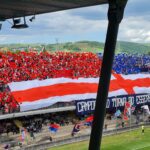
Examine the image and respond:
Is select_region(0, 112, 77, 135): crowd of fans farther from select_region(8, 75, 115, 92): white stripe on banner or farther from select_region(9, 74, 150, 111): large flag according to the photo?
select_region(8, 75, 115, 92): white stripe on banner

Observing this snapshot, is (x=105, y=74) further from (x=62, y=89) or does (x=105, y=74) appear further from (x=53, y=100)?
(x=62, y=89)

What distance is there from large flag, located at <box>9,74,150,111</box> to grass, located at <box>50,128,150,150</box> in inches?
167

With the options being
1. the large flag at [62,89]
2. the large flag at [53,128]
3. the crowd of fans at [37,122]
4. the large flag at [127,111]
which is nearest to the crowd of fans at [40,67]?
the large flag at [62,89]

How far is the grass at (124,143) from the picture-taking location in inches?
1086

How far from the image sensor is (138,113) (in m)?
38.3

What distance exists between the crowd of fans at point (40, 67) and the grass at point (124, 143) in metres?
5.47

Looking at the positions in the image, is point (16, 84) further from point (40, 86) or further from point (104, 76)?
point (104, 76)

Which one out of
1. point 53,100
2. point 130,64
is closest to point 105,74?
point 53,100

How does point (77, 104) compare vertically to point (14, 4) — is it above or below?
below

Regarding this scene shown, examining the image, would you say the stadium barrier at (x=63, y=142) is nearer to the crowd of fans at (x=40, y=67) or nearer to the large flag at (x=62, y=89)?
the large flag at (x=62, y=89)

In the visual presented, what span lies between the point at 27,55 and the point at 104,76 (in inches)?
1440

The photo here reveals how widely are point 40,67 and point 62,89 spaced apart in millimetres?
4914

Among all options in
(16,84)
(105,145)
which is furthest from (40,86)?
(105,145)

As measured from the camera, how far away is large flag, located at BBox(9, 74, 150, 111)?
30125mm
